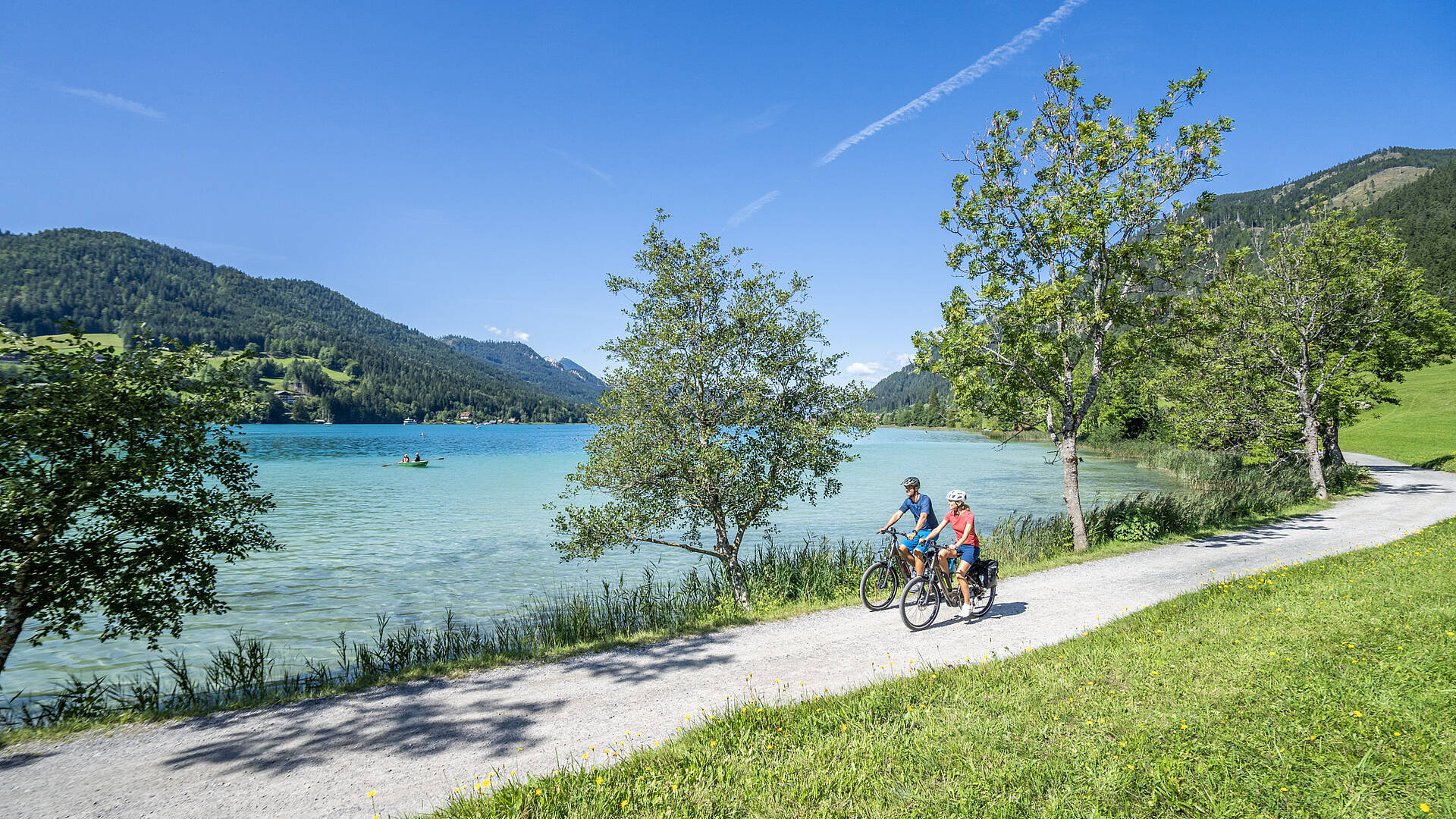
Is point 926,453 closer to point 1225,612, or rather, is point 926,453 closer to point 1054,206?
point 1054,206

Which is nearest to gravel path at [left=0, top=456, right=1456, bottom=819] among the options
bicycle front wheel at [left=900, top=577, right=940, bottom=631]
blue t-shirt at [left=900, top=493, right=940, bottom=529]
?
bicycle front wheel at [left=900, top=577, right=940, bottom=631]

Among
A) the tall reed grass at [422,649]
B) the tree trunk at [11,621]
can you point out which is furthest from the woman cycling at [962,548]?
the tree trunk at [11,621]

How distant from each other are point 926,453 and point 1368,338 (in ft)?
164

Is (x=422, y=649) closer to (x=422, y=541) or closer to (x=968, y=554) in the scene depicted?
(x=968, y=554)

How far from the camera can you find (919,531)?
10.9 meters

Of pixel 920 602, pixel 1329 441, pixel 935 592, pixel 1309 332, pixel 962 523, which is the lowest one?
pixel 1329 441

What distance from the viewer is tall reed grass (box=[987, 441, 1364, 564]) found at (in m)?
18.0

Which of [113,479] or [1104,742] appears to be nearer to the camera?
[1104,742]

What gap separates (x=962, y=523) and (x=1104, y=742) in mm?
5295

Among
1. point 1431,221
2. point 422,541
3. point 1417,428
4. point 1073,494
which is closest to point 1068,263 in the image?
point 1073,494

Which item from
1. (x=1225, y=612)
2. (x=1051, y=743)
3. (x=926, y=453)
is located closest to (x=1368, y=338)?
(x=1225, y=612)

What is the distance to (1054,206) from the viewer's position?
51.8 ft

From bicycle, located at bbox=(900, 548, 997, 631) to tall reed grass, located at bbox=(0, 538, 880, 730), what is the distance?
2529 mm

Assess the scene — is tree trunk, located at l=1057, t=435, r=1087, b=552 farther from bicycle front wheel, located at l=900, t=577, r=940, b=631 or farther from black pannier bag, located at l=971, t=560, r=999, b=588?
bicycle front wheel, located at l=900, t=577, r=940, b=631
